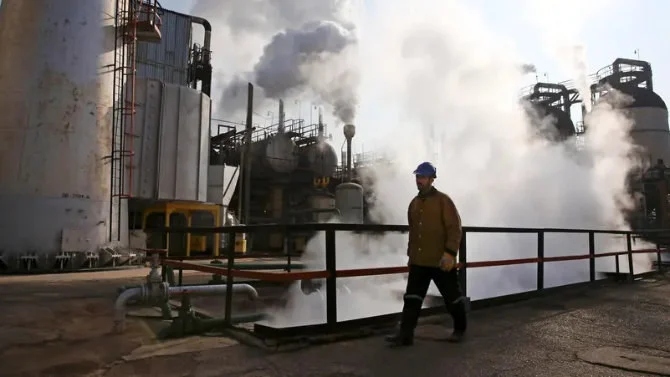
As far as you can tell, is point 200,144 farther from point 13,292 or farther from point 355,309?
point 355,309

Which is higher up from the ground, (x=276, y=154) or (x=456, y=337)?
(x=276, y=154)

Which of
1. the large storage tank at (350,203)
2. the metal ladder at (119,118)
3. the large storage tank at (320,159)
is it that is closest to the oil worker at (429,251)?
the metal ladder at (119,118)

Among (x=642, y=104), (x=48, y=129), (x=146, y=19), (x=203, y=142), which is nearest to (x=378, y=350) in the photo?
(x=48, y=129)

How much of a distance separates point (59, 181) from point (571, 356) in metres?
13.3

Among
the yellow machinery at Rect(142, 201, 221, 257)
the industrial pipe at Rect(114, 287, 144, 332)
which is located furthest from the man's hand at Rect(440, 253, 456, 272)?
the yellow machinery at Rect(142, 201, 221, 257)

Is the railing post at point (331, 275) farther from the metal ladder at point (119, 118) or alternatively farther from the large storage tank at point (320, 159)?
the large storage tank at point (320, 159)

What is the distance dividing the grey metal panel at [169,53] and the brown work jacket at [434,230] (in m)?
21.0

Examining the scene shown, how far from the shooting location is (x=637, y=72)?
3912 cm

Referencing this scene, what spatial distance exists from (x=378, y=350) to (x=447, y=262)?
97 cm

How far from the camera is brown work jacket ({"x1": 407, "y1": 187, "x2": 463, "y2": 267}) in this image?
14.4 feet

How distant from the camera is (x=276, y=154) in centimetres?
3381

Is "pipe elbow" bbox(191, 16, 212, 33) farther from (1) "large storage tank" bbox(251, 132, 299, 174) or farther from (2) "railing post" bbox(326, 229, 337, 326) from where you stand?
(2) "railing post" bbox(326, 229, 337, 326)

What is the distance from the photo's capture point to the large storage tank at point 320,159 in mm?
34844

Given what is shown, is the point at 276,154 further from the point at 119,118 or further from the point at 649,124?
the point at 649,124
